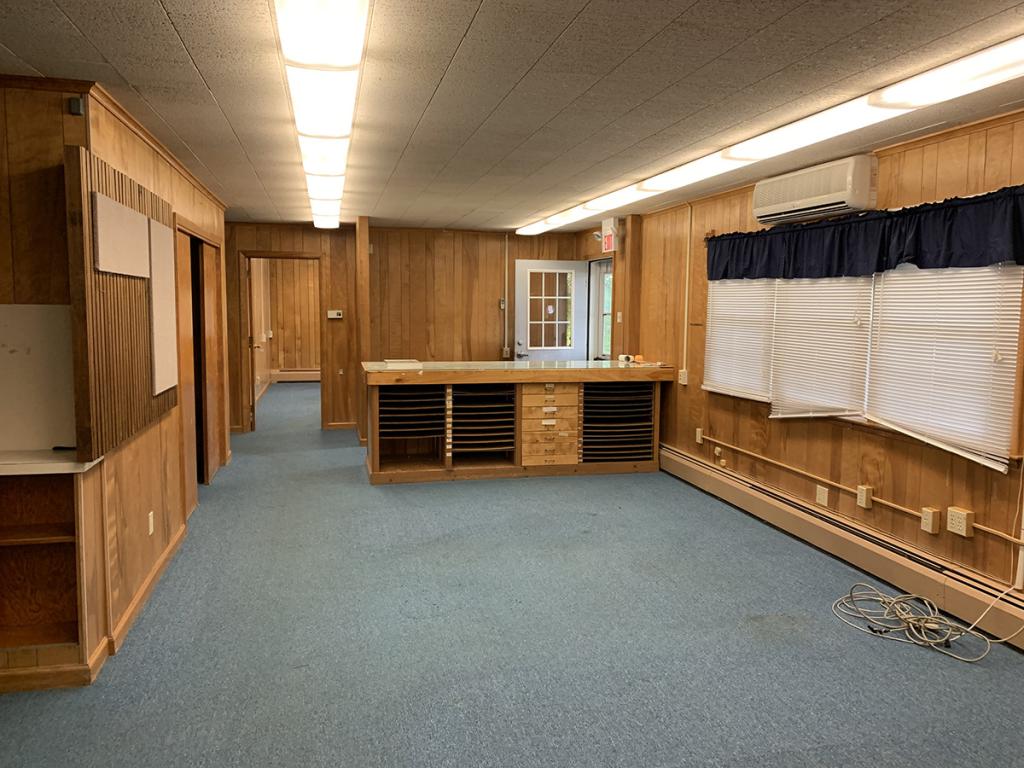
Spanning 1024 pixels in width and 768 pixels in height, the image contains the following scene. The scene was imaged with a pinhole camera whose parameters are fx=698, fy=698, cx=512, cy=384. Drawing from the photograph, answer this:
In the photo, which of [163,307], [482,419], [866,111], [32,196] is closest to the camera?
[32,196]

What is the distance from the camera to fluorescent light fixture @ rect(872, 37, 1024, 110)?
2.46 m

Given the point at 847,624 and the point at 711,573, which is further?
the point at 711,573

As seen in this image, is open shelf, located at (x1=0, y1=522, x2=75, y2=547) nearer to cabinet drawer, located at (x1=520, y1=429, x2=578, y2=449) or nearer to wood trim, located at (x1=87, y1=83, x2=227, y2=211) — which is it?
wood trim, located at (x1=87, y1=83, x2=227, y2=211)

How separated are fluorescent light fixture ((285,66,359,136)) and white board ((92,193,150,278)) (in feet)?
2.79

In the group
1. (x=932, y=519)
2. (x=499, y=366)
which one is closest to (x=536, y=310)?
(x=499, y=366)

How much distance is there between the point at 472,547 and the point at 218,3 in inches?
122

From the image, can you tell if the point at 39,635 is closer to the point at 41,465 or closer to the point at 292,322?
the point at 41,465

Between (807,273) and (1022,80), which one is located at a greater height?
(1022,80)

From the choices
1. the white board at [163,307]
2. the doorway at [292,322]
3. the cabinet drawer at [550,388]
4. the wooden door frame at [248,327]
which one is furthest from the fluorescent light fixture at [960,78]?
the doorway at [292,322]

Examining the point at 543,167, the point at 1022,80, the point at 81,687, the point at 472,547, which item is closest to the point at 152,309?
the point at 81,687

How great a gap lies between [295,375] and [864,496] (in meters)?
11.2

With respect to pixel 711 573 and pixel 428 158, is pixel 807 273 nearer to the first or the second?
pixel 711 573

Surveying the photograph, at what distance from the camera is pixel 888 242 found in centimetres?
373

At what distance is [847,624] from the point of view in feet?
10.7
